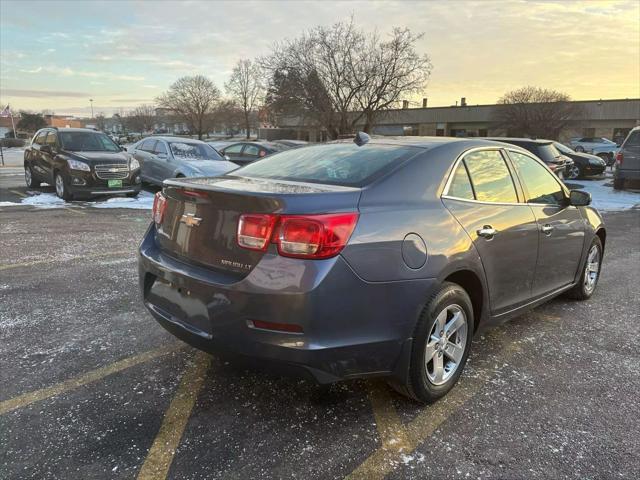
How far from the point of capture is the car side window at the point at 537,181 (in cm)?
398

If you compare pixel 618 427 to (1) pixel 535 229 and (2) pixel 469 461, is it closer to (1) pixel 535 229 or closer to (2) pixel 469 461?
(2) pixel 469 461

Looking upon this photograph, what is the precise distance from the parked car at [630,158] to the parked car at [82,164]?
46.0ft

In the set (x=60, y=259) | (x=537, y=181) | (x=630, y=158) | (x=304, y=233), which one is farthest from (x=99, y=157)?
(x=630, y=158)

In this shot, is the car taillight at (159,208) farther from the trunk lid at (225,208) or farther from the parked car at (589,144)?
the parked car at (589,144)

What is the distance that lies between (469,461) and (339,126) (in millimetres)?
27805

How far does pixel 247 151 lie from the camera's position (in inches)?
635

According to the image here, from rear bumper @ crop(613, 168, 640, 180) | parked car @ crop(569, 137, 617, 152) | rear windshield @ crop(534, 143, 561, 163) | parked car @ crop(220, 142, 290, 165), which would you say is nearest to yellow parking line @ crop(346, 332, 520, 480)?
rear windshield @ crop(534, 143, 561, 163)

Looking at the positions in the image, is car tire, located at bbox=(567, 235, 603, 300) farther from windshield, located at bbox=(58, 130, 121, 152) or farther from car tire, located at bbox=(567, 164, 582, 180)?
car tire, located at bbox=(567, 164, 582, 180)

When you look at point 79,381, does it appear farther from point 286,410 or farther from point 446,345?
point 446,345

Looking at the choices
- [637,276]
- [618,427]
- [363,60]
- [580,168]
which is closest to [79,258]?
[618,427]

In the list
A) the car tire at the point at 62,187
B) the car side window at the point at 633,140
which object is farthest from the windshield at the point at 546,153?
the car tire at the point at 62,187

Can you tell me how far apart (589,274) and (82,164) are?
391 inches

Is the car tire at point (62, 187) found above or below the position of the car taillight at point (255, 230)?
below

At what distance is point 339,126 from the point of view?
Result: 2917 centimetres
